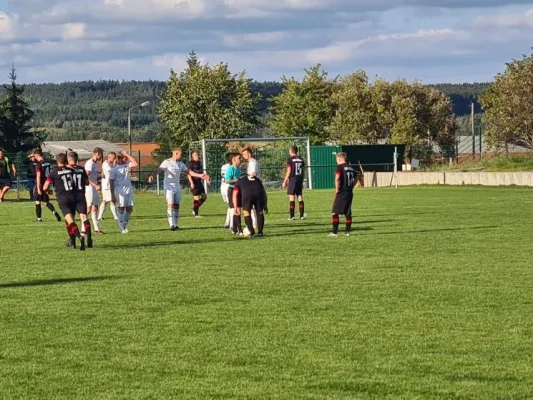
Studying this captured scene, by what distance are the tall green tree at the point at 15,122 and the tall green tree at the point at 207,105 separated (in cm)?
924

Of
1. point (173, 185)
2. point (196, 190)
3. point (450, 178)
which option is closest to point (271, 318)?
point (173, 185)

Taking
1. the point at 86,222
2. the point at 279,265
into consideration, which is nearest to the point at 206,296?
the point at 279,265

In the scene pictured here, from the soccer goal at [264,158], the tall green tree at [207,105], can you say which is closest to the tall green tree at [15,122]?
the tall green tree at [207,105]

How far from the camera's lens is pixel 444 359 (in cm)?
999

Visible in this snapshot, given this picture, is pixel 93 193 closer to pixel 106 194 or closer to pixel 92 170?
pixel 92 170

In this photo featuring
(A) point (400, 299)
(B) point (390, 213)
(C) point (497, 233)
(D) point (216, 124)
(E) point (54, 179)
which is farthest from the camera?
(D) point (216, 124)

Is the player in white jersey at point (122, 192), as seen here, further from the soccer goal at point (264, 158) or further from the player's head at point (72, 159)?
the soccer goal at point (264, 158)

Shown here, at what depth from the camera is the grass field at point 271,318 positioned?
9164mm

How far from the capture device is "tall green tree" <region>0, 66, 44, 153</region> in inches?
3287

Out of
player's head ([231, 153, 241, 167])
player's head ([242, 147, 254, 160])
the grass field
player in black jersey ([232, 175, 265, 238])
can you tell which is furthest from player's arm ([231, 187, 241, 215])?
player's head ([231, 153, 241, 167])

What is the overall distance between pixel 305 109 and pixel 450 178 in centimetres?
3233

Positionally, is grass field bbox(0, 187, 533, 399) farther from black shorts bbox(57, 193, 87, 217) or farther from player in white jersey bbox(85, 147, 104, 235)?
player in white jersey bbox(85, 147, 104, 235)

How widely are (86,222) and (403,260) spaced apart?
6.22 meters

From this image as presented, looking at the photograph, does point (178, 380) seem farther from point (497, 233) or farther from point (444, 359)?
point (497, 233)
